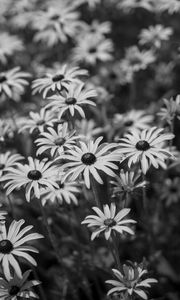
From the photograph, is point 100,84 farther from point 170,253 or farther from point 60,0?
point 170,253

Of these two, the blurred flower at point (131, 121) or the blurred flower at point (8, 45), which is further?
the blurred flower at point (8, 45)

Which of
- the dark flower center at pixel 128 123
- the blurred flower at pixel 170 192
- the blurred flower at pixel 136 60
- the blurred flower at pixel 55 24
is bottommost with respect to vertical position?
the blurred flower at pixel 170 192

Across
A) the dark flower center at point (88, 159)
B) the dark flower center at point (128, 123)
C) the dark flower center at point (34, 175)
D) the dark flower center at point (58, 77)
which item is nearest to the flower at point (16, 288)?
the dark flower center at point (34, 175)

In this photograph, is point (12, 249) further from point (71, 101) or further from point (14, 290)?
point (71, 101)

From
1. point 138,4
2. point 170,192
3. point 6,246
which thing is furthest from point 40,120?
point 138,4

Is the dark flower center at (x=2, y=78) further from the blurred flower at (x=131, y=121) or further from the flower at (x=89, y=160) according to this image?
the flower at (x=89, y=160)

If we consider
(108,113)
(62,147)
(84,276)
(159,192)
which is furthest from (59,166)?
(108,113)
